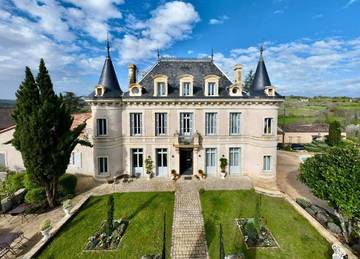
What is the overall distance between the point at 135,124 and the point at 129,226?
9.91 m

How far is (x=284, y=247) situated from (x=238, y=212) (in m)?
3.76

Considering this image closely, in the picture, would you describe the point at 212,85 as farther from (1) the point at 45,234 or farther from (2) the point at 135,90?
(1) the point at 45,234

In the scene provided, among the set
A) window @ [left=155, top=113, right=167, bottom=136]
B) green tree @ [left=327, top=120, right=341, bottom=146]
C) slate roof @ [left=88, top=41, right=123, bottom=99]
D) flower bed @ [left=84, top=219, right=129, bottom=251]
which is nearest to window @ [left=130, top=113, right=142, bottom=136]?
window @ [left=155, top=113, right=167, bottom=136]

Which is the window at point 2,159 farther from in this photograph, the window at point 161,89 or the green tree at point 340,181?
the green tree at point 340,181

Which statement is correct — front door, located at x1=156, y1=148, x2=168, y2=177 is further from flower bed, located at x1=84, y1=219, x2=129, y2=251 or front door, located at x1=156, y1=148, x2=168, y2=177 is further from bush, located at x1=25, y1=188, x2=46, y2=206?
bush, located at x1=25, y1=188, x2=46, y2=206

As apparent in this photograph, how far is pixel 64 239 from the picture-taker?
11797 mm

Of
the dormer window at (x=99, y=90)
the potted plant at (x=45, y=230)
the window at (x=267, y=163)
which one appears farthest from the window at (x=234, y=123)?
the potted plant at (x=45, y=230)

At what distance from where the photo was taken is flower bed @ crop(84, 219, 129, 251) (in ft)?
36.6

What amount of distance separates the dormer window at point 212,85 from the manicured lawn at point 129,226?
34.1 feet

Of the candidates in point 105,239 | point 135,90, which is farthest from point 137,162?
point 105,239

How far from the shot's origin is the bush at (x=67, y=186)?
1714 cm

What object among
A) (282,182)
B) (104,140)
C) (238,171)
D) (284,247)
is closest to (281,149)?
(282,182)

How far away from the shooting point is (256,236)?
38.9 feet

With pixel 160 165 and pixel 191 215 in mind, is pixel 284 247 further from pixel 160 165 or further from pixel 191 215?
pixel 160 165
